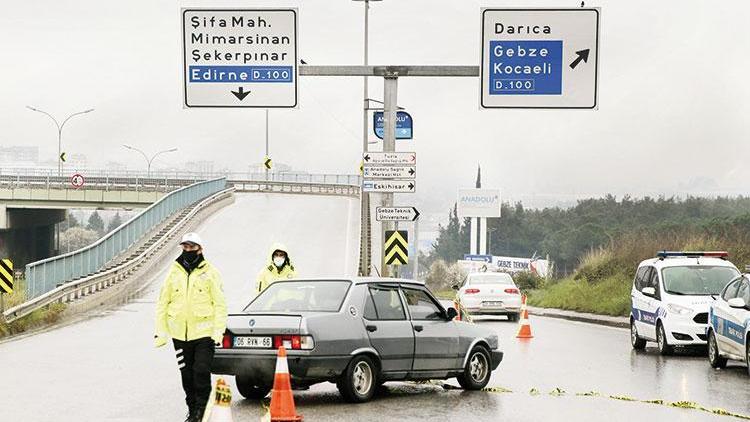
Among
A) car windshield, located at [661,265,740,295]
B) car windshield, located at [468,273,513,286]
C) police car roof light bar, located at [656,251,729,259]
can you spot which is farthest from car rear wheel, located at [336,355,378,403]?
car windshield, located at [468,273,513,286]

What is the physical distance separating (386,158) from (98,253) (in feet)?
53.2

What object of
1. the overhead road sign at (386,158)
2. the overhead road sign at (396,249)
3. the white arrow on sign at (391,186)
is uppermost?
the overhead road sign at (386,158)

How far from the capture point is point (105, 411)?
13.3 meters

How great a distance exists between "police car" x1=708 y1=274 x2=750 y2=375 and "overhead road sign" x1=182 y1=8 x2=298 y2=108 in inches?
408

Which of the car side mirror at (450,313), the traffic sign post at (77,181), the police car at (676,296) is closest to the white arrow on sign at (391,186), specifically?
the police car at (676,296)

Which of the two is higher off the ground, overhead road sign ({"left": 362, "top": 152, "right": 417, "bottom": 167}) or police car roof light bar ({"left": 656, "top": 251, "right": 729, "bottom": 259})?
overhead road sign ({"left": 362, "top": 152, "right": 417, "bottom": 167})

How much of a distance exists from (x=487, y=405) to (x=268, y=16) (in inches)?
546

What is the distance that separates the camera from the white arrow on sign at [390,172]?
27422mm

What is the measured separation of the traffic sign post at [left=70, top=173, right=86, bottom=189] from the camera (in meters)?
91.8

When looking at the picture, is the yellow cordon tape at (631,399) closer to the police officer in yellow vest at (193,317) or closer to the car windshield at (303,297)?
the car windshield at (303,297)

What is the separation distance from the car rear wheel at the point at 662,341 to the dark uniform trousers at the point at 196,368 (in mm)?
11257

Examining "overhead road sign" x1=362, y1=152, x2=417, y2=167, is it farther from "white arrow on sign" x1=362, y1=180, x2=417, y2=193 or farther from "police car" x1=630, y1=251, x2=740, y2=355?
"police car" x1=630, y1=251, x2=740, y2=355

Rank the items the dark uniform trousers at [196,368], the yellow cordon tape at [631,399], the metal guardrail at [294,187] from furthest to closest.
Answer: the metal guardrail at [294,187], the yellow cordon tape at [631,399], the dark uniform trousers at [196,368]

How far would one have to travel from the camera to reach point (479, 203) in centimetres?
15212
